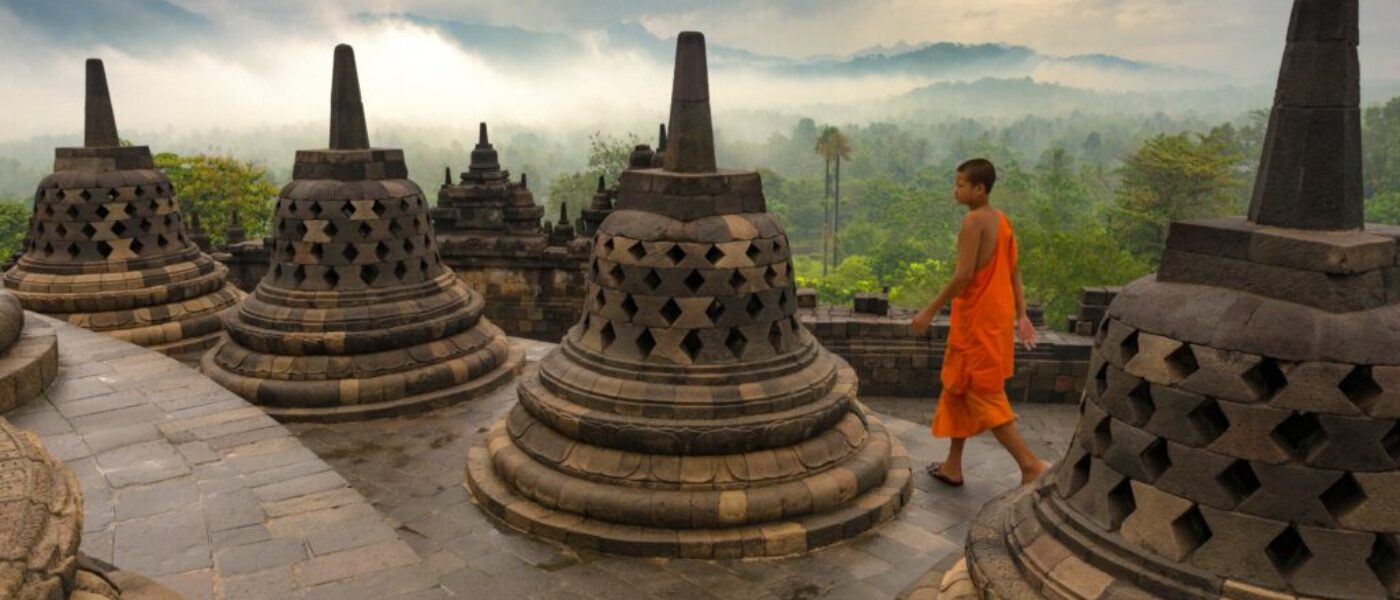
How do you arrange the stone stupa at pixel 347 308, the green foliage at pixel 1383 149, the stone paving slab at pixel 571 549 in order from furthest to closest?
the green foliage at pixel 1383 149
the stone stupa at pixel 347 308
the stone paving slab at pixel 571 549

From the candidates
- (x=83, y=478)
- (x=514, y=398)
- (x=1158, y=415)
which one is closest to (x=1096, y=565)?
(x=1158, y=415)

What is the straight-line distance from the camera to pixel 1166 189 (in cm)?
3869

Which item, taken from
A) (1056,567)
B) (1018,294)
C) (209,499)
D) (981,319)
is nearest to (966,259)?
(981,319)

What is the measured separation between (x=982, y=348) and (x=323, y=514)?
4238 mm

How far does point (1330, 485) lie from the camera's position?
9.99 feet

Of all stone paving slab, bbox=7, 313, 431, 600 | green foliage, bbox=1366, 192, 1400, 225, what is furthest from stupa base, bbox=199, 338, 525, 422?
green foliage, bbox=1366, 192, 1400, 225

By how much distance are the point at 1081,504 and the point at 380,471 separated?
5.80m

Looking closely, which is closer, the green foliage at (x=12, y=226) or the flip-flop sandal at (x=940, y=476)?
the flip-flop sandal at (x=940, y=476)

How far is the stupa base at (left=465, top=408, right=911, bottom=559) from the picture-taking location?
233 inches

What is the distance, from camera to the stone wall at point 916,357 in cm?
1159

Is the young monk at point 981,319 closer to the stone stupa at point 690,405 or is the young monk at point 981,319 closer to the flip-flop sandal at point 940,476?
the flip-flop sandal at point 940,476

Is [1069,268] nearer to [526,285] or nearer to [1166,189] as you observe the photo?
[1166,189]

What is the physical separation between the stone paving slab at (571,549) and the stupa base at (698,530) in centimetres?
7

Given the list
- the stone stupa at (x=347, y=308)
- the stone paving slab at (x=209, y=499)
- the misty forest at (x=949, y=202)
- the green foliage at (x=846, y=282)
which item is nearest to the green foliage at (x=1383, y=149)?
the misty forest at (x=949, y=202)
